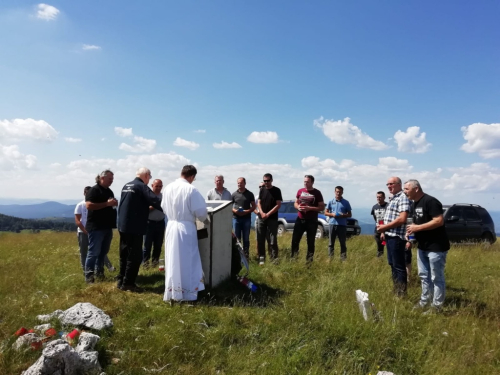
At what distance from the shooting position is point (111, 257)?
9.24m

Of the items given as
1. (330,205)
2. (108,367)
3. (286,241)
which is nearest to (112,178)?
(108,367)

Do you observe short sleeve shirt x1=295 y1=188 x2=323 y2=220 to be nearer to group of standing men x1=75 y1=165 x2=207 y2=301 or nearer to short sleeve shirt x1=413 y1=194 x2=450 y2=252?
short sleeve shirt x1=413 y1=194 x2=450 y2=252

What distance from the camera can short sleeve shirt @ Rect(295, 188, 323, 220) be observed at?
7.87 meters

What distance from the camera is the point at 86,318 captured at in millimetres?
3936

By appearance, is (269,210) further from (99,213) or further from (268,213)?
(99,213)

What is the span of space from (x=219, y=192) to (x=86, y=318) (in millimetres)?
4619

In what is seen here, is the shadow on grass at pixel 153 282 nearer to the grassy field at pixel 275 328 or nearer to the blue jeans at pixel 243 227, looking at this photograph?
the grassy field at pixel 275 328

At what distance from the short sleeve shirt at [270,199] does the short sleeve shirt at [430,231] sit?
3.41 metres

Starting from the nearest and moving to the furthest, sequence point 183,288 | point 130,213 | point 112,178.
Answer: point 183,288 → point 130,213 → point 112,178

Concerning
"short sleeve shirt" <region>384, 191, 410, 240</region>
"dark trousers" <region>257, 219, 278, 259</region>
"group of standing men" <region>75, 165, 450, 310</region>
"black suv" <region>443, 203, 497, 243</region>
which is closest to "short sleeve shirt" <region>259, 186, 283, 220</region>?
"dark trousers" <region>257, 219, 278, 259</region>

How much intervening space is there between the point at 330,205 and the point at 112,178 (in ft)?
17.6

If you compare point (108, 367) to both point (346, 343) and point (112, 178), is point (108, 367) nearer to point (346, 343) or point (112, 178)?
point (346, 343)

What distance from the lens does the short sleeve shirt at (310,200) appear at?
25.8 ft

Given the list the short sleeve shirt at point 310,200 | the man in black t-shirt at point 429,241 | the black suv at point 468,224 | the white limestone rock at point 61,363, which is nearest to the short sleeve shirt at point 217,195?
the short sleeve shirt at point 310,200
